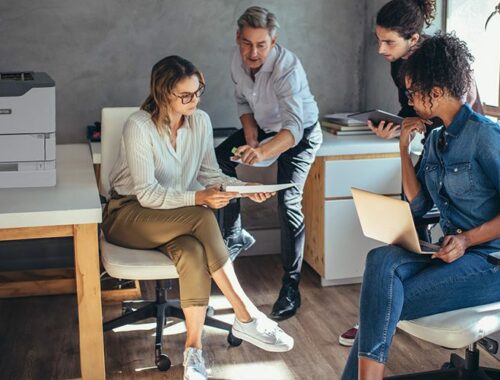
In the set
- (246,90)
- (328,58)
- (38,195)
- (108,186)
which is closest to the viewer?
(38,195)

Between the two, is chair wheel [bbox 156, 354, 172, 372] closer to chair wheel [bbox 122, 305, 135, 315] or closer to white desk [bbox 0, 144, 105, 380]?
white desk [bbox 0, 144, 105, 380]

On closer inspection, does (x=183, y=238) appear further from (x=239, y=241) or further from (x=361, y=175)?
(x=361, y=175)

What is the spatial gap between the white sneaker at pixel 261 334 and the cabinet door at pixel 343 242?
0.91 m

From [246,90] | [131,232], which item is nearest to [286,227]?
[246,90]

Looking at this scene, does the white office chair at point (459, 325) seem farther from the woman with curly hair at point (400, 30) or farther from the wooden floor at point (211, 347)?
the woman with curly hair at point (400, 30)

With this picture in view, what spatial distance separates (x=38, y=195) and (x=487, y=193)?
5.01ft

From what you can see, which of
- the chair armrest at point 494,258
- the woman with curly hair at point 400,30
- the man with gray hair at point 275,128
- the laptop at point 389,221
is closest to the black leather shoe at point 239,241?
the man with gray hair at point 275,128

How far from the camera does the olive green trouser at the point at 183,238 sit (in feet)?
9.30

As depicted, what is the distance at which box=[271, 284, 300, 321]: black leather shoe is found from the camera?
3520 millimetres

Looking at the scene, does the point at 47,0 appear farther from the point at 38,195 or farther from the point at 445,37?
the point at 445,37

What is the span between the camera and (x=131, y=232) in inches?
116

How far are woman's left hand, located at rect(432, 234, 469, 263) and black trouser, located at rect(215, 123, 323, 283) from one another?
3.93ft

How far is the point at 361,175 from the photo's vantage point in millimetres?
3752

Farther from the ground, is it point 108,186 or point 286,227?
point 108,186
